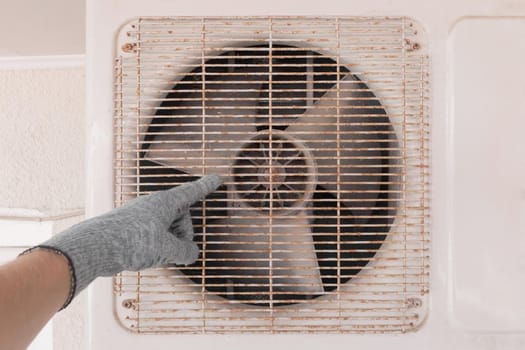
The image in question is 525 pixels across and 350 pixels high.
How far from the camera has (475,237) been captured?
1139mm

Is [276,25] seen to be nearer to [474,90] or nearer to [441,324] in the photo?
[474,90]

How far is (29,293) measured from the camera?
59 cm

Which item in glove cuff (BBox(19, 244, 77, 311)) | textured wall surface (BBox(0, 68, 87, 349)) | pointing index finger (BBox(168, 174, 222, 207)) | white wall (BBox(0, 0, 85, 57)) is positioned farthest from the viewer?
textured wall surface (BBox(0, 68, 87, 349))

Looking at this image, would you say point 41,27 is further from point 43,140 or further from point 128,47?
point 128,47

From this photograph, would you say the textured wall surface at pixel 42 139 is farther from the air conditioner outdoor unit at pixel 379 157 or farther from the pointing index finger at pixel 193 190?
the pointing index finger at pixel 193 190

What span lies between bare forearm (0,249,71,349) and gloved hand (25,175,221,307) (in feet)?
0.08

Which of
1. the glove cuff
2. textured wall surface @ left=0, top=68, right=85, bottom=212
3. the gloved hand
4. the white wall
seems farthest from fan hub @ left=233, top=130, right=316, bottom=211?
textured wall surface @ left=0, top=68, right=85, bottom=212

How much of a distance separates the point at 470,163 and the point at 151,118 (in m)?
0.67

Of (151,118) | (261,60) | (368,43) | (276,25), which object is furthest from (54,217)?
(368,43)

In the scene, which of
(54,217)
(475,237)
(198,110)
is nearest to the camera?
(475,237)

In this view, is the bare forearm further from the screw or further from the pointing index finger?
the screw

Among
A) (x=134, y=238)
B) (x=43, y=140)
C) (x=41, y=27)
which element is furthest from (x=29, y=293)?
(x=43, y=140)

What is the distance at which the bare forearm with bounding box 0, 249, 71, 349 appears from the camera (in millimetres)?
546

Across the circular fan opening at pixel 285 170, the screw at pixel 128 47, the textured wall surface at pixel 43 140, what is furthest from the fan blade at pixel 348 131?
the textured wall surface at pixel 43 140
